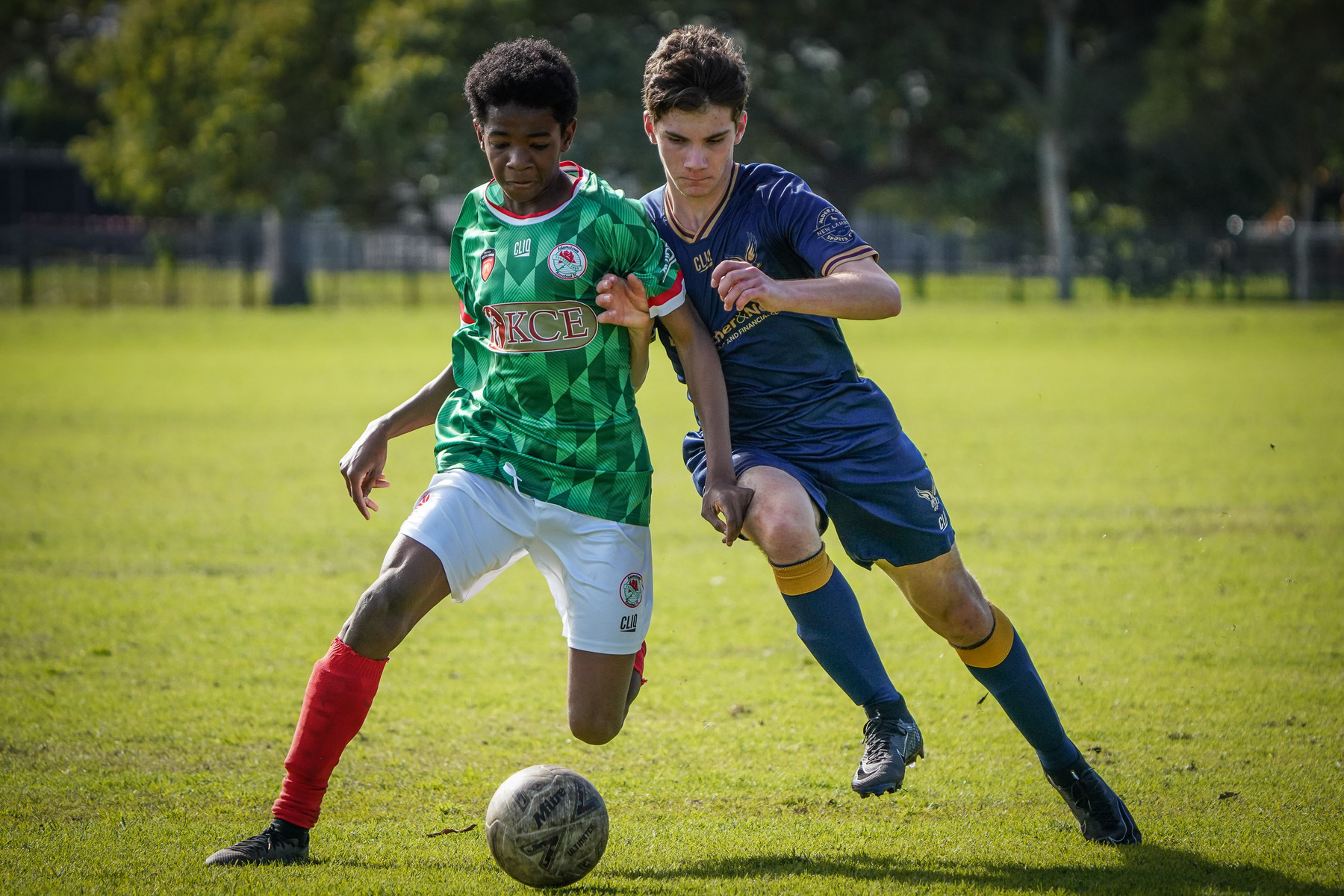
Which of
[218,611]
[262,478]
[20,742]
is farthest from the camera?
[262,478]

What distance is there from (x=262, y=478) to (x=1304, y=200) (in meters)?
36.5

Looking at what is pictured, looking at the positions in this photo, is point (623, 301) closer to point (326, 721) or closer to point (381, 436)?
point (381, 436)

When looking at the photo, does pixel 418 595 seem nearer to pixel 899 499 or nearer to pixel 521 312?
pixel 521 312

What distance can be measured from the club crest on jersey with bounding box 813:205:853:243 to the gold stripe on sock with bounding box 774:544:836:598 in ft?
2.98

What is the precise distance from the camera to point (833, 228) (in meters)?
3.98

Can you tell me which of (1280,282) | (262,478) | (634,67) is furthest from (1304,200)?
(262,478)

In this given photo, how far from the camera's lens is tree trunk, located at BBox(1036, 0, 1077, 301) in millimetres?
37219

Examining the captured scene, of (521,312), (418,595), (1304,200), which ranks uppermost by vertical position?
(1304,200)

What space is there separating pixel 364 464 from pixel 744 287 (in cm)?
127

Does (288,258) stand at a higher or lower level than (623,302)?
higher

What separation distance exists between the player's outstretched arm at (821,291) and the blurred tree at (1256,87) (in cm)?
3409

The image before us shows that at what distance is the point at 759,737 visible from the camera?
4.86 meters

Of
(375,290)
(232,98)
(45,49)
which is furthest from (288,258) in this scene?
(45,49)

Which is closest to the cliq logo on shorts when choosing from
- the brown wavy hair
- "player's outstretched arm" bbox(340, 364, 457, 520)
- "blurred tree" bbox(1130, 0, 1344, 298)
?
"player's outstretched arm" bbox(340, 364, 457, 520)
